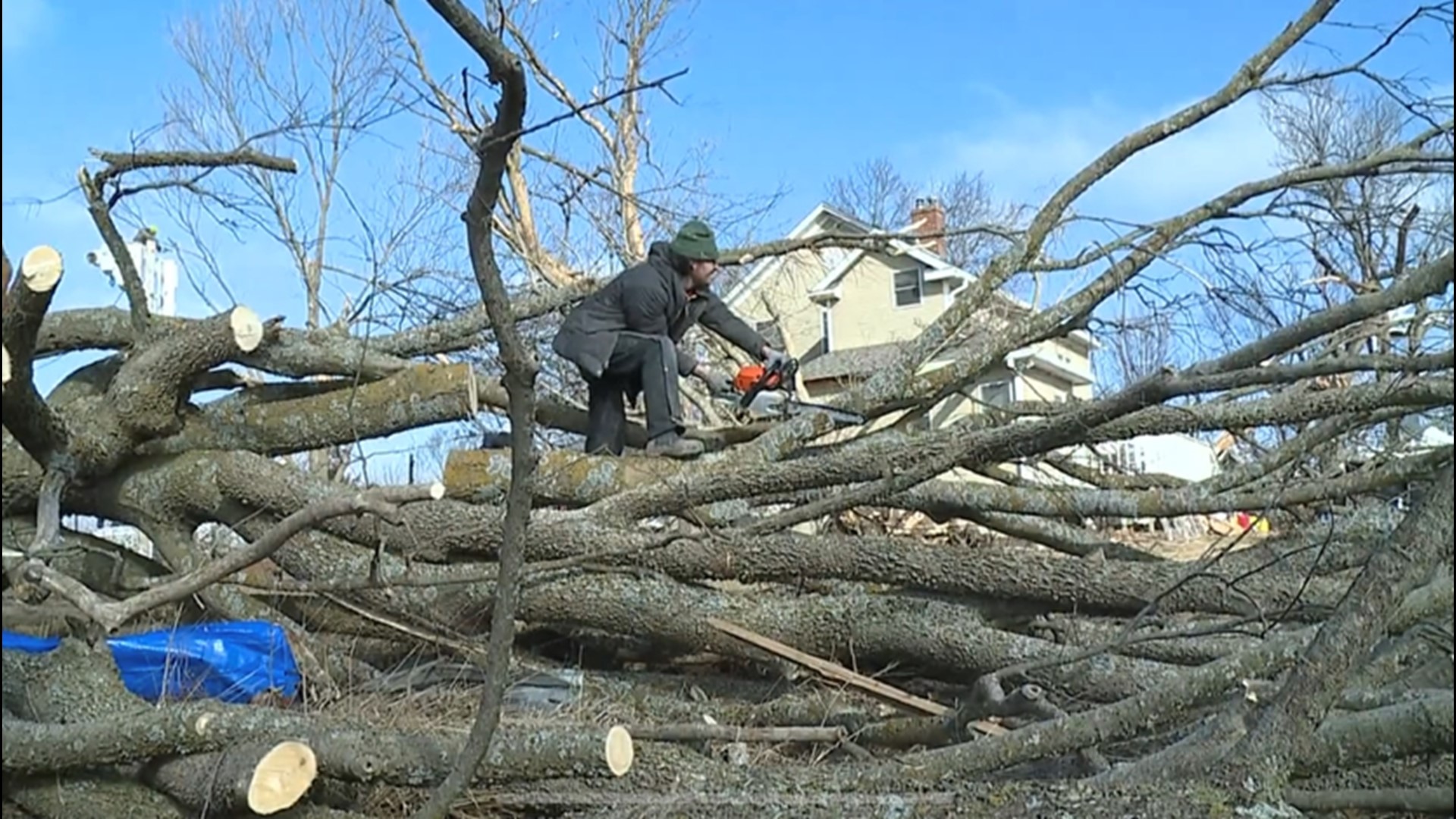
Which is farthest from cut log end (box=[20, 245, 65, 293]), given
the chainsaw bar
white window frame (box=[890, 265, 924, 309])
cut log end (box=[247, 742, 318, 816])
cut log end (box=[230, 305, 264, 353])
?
white window frame (box=[890, 265, 924, 309])

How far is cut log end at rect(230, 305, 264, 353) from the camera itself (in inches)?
229

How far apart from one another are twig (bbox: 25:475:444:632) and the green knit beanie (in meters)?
2.74

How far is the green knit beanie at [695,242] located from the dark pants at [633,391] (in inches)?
16.7

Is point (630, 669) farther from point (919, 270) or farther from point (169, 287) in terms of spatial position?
point (919, 270)

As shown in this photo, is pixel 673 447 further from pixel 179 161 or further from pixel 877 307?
pixel 877 307

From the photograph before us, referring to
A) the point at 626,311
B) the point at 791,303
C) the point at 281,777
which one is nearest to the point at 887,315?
the point at 791,303

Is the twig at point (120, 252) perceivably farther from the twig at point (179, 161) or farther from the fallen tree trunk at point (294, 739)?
the fallen tree trunk at point (294, 739)

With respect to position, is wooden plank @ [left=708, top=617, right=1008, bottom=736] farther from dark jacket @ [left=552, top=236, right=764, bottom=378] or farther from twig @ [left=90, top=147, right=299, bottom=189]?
twig @ [left=90, top=147, right=299, bottom=189]

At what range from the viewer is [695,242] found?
649 cm

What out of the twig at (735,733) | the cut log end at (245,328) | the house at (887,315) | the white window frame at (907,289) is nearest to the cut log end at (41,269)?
the cut log end at (245,328)

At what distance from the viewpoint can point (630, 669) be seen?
5801 mm

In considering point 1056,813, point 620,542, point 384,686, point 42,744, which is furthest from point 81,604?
point 1056,813

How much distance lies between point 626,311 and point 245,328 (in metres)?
1.70

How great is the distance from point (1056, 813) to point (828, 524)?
3403 millimetres
